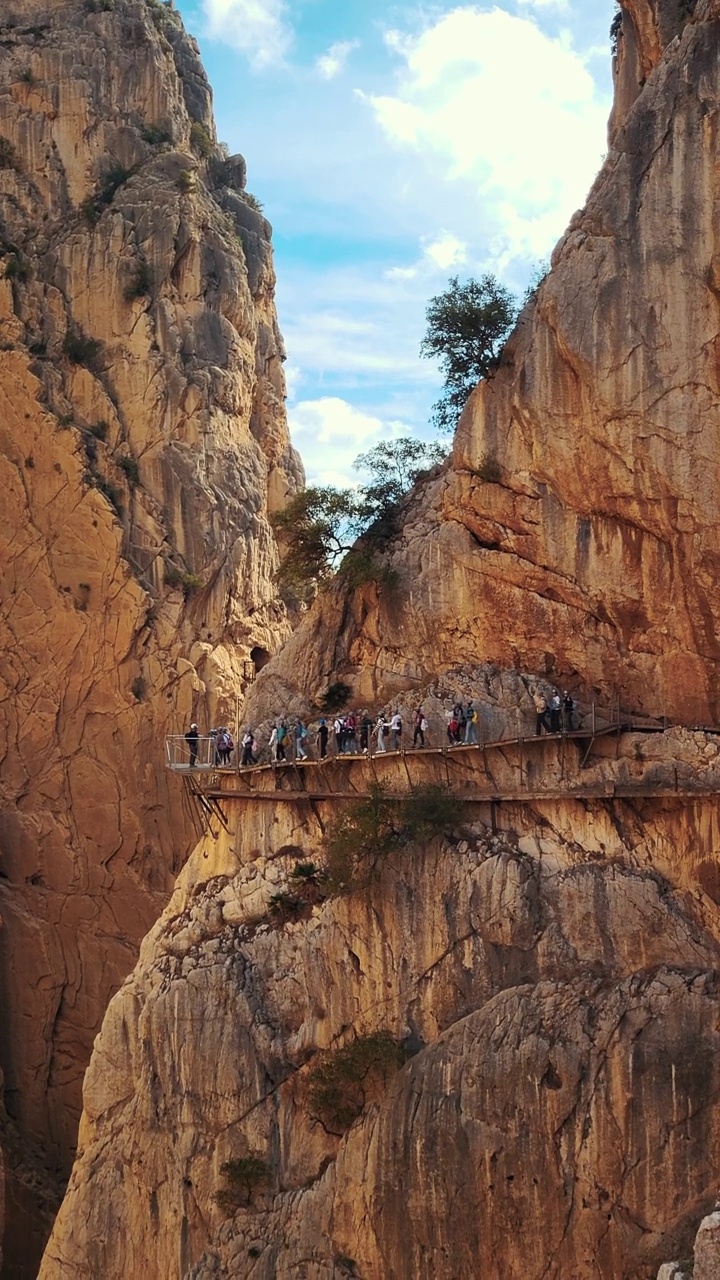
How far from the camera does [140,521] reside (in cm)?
4375

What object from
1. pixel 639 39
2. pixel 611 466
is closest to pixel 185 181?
pixel 639 39

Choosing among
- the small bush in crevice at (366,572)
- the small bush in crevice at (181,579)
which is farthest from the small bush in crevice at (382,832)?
the small bush in crevice at (181,579)

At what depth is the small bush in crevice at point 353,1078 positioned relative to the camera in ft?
84.2

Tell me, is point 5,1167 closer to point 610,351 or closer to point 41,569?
point 41,569

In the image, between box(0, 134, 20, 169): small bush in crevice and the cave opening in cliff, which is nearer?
the cave opening in cliff

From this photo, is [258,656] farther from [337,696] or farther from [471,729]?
[471,729]

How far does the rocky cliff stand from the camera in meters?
23.8

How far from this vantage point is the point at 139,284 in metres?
44.6

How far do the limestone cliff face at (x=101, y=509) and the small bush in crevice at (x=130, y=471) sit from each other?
6cm

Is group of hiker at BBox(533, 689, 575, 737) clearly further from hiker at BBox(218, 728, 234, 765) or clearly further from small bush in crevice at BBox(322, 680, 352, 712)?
hiker at BBox(218, 728, 234, 765)

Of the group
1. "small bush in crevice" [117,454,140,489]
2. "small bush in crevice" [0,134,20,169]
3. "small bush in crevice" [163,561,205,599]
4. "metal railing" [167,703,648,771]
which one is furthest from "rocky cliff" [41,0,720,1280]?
"small bush in crevice" [0,134,20,169]

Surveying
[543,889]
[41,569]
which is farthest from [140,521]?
[543,889]

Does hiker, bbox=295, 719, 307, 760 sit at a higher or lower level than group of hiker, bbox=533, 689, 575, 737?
lower

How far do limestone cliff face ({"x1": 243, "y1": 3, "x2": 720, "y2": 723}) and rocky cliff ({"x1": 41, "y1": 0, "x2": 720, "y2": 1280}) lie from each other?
2.1 inches
